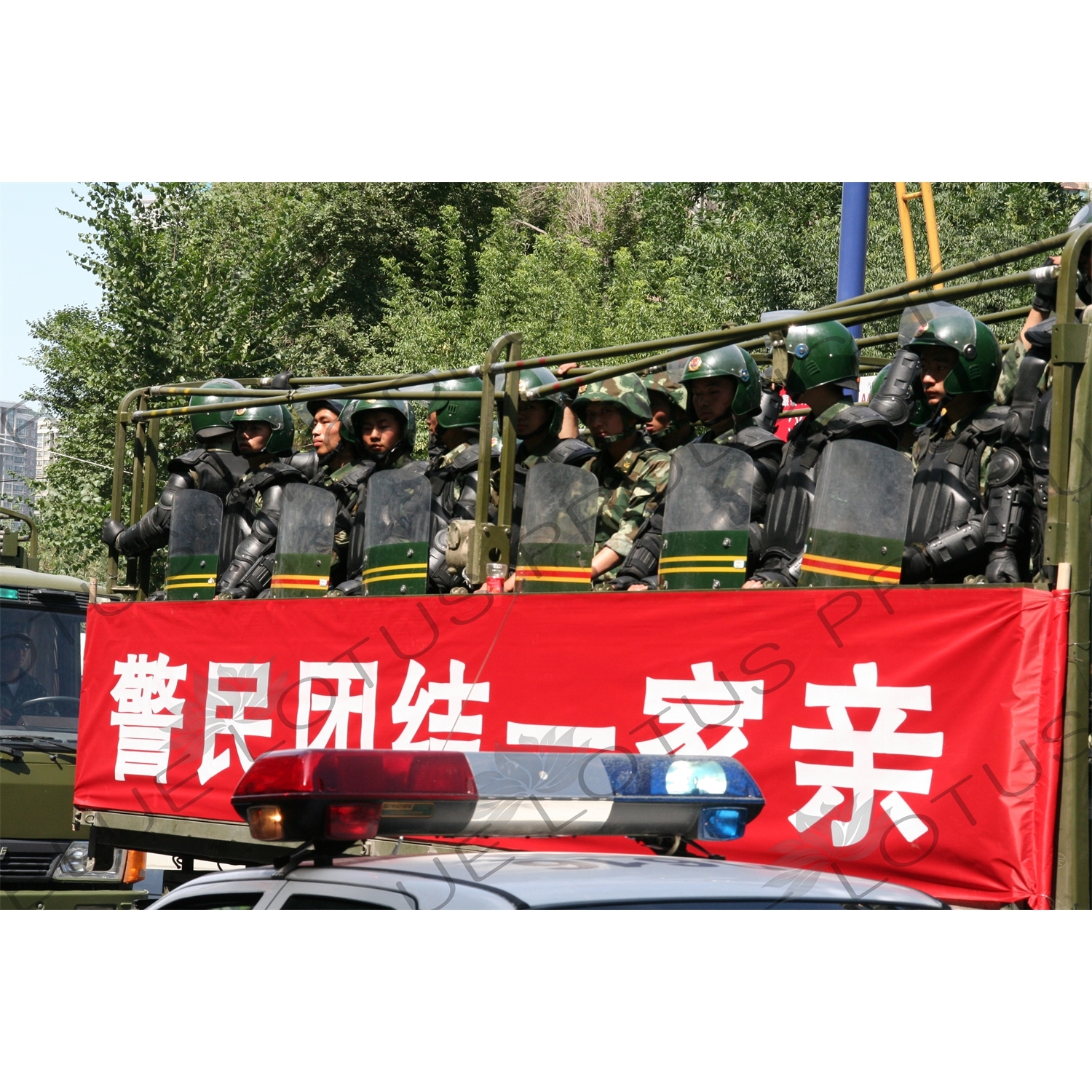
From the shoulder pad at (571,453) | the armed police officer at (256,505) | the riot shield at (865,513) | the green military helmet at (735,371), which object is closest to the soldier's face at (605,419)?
the shoulder pad at (571,453)

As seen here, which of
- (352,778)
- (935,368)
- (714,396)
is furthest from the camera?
(714,396)

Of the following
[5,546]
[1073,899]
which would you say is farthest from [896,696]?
[5,546]

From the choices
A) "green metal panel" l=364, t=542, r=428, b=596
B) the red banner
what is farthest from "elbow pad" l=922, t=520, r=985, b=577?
"green metal panel" l=364, t=542, r=428, b=596

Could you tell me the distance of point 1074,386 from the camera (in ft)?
15.4

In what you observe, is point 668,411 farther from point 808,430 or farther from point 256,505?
point 256,505

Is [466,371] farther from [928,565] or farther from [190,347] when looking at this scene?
[190,347]

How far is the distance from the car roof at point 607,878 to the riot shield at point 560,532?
2.98m

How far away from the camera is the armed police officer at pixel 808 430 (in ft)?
18.1

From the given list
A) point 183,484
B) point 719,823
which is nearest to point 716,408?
point 719,823

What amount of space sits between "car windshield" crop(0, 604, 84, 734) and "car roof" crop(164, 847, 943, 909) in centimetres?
638

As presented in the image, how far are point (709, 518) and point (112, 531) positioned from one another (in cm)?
525

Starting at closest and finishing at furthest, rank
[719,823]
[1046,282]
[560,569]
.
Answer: [719,823], [1046,282], [560,569]

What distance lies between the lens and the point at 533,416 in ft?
24.2

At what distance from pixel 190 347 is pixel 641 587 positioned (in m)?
13.5
